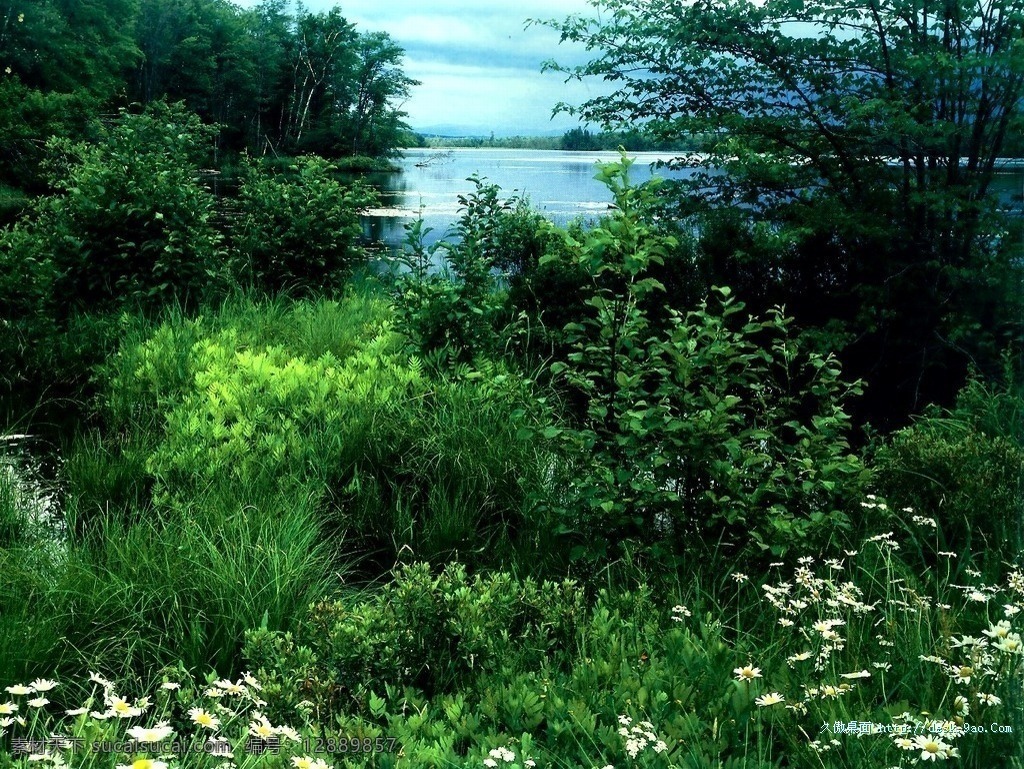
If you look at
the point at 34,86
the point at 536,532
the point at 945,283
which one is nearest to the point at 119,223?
the point at 536,532

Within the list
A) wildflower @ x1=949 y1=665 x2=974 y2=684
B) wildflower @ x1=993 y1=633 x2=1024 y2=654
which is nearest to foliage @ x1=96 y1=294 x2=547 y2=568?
wildflower @ x1=949 y1=665 x2=974 y2=684

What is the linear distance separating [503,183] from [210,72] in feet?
38.6

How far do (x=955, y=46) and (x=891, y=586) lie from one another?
175 inches

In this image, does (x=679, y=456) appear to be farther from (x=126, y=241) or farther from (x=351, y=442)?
(x=126, y=241)

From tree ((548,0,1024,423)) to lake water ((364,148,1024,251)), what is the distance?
0.37 meters

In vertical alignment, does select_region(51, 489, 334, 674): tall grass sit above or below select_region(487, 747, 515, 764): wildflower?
below

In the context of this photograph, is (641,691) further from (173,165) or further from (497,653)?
(173,165)

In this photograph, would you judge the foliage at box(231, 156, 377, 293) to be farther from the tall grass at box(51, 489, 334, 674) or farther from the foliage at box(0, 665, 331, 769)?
the foliage at box(0, 665, 331, 769)

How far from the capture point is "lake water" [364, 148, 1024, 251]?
7.43m

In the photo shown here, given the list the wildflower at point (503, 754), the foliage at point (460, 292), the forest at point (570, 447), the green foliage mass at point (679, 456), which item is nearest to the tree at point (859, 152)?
the forest at point (570, 447)

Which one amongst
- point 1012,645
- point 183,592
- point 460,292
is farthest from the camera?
point 460,292

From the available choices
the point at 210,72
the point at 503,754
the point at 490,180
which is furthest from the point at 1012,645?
the point at 210,72

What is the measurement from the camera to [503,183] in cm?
784

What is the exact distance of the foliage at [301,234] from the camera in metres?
8.71
